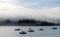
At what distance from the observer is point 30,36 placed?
66.8 feet

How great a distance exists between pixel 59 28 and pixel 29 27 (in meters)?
6.19

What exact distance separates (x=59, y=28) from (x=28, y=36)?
11036 millimetres

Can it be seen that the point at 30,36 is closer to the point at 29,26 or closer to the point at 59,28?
the point at 29,26

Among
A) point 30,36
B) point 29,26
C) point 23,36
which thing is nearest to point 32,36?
point 30,36

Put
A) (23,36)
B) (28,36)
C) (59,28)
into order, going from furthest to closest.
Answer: (59,28) < (28,36) < (23,36)

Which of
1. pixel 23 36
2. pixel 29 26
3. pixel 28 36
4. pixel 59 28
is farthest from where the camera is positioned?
pixel 59 28

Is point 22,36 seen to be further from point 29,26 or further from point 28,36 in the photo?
point 29,26

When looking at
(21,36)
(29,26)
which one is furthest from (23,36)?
(29,26)

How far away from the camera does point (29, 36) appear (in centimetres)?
2053

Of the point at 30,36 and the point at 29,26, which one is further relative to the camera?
the point at 29,26

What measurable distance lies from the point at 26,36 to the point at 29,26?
702 cm

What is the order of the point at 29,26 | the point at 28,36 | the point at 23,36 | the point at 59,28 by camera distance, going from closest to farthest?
the point at 23,36 → the point at 28,36 → the point at 29,26 → the point at 59,28

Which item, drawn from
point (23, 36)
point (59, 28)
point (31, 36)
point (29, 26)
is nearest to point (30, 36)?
point (31, 36)

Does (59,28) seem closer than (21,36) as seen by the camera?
No
